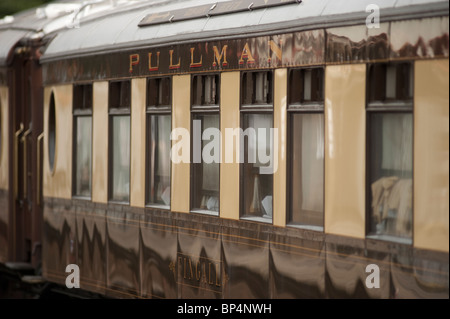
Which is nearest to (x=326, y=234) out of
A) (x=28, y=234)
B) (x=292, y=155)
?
(x=292, y=155)

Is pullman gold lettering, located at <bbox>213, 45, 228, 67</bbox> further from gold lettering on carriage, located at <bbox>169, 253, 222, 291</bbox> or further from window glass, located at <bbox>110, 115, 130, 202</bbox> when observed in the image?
window glass, located at <bbox>110, 115, 130, 202</bbox>

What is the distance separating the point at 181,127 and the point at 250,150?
1059 mm

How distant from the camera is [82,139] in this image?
36.5 feet

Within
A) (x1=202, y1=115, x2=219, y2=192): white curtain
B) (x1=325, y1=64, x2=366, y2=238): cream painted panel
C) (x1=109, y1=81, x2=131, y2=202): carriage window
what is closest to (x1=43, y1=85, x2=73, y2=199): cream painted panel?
(x1=109, y1=81, x2=131, y2=202): carriage window

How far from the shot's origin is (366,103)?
7039mm

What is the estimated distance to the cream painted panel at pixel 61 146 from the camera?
11.3 meters

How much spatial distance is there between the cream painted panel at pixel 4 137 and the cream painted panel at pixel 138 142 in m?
3.21

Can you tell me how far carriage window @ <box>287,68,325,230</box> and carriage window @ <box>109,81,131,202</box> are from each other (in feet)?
8.68

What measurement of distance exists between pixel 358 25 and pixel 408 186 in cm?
112

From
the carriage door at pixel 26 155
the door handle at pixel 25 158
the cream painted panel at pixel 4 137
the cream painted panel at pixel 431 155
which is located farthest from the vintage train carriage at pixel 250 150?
the cream painted panel at pixel 4 137
